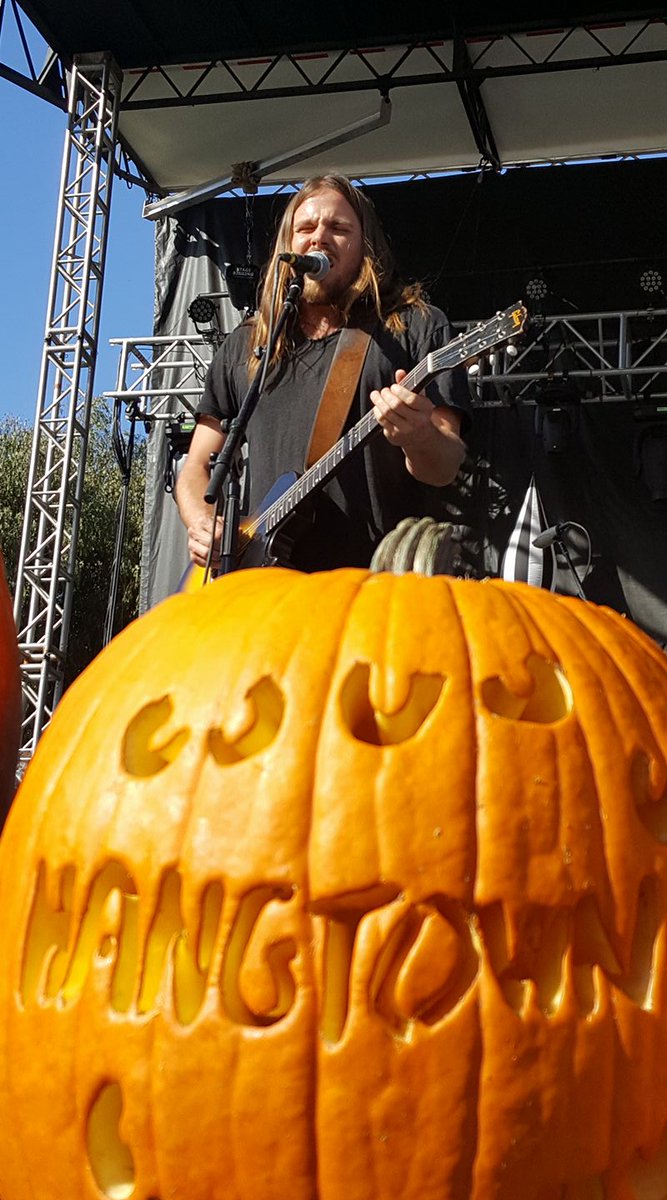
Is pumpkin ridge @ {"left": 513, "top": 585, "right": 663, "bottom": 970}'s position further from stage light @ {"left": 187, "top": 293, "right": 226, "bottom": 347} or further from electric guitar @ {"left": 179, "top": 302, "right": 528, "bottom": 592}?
stage light @ {"left": 187, "top": 293, "right": 226, "bottom": 347}

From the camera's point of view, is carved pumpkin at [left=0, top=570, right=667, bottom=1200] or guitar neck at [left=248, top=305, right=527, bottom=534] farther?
guitar neck at [left=248, top=305, right=527, bottom=534]

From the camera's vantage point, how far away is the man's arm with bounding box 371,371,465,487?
7.21ft

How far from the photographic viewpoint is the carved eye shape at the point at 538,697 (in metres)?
1.06

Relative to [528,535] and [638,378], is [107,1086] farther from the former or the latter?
[638,378]

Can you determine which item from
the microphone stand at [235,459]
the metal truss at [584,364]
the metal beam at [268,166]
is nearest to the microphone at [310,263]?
the microphone stand at [235,459]

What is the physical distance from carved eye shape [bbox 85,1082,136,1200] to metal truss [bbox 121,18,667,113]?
25.3 ft

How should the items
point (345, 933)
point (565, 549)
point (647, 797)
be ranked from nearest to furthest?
point (345, 933) → point (647, 797) → point (565, 549)

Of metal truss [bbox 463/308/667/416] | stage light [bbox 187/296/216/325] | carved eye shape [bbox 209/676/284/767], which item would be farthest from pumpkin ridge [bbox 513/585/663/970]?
stage light [bbox 187/296/216/325]

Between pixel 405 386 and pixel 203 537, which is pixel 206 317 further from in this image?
pixel 405 386

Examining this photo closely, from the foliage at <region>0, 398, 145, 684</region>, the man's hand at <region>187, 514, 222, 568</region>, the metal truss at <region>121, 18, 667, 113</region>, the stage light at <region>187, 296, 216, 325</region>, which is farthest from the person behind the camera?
the foliage at <region>0, 398, 145, 684</region>

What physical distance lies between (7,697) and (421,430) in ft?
3.98

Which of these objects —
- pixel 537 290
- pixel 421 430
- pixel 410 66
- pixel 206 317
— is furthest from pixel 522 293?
pixel 421 430

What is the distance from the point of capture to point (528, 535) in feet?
23.8

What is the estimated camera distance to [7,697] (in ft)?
4.46
